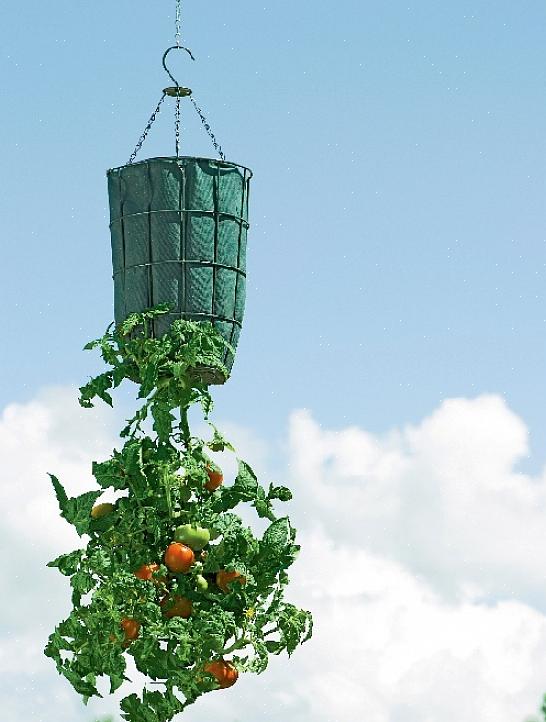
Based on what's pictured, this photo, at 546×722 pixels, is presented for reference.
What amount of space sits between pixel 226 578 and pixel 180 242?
1.65 m

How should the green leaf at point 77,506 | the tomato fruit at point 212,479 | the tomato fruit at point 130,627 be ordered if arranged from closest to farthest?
the tomato fruit at point 130,627 < the green leaf at point 77,506 < the tomato fruit at point 212,479

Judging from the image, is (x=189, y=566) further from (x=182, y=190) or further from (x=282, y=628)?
(x=182, y=190)

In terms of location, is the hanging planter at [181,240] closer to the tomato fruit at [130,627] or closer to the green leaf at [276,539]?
the green leaf at [276,539]

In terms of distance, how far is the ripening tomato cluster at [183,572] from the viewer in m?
8.47

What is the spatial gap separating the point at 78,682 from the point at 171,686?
467 mm

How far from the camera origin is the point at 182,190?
880 cm

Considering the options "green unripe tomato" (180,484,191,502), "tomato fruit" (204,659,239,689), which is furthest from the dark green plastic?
"tomato fruit" (204,659,239,689)

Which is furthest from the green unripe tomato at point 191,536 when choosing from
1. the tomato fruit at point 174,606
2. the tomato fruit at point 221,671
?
the tomato fruit at point 221,671

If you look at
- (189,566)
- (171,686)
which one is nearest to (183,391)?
(189,566)

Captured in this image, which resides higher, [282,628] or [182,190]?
[182,190]

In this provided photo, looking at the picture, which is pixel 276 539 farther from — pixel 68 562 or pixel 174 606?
pixel 68 562

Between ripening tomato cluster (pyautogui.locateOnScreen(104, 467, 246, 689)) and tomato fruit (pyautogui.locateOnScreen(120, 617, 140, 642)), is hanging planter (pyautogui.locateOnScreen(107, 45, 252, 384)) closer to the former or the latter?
ripening tomato cluster (pyautogui.locateOnScreen(104, 467, 246, 689))

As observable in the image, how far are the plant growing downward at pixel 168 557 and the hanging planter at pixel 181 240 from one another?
0.14 meters

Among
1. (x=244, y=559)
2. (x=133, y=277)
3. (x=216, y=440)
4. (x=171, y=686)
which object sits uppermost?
(x=133, y=277)
